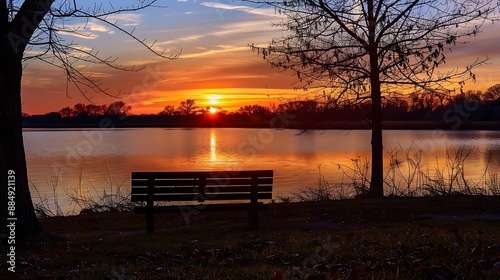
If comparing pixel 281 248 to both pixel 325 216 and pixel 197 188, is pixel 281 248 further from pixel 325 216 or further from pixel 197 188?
pixel 325 216

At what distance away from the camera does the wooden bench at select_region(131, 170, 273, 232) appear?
10172 mm

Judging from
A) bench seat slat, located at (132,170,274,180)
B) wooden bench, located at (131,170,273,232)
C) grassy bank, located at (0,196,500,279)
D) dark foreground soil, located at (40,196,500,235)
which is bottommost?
dark foreground soil, located at (40,196,500,235)

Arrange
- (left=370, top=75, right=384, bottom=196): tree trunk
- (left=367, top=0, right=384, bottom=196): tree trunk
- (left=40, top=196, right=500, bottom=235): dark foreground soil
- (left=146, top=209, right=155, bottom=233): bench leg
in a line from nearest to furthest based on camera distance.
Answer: (left=146, top=209, right=155, bottom=233): bench leg, (left=40, top=196, right=500, bottom=235): dark foreground soil, (left=367, top=0, right=384, bottom=196): tree trunk, (left=370, top=75, right=384, bottom=196): tree trunk

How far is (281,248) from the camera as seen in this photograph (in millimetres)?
7648

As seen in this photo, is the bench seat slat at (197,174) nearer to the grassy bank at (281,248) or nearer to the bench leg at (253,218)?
the bench leg at (253,218)

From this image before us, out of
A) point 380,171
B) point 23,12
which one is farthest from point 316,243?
point 380,171

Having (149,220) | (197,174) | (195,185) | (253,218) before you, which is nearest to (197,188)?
(195,185)

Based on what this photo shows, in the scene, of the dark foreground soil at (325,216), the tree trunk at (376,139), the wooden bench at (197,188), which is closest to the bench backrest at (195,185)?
the wooden bench at (197,188)

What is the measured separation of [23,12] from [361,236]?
6.57 m

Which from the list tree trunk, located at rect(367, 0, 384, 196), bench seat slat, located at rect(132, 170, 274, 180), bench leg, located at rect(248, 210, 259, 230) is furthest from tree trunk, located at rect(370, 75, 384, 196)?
bench seat slat, located at rect(132, 170, 274, 180)

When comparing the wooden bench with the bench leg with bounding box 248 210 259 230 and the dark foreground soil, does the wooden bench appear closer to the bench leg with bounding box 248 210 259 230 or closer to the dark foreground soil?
the bench leg with bounding box 248 210 259 230

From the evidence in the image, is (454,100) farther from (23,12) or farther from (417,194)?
(23,12)

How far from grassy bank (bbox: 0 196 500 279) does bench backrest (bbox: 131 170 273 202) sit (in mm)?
688

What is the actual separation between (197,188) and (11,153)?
10.6 ft
